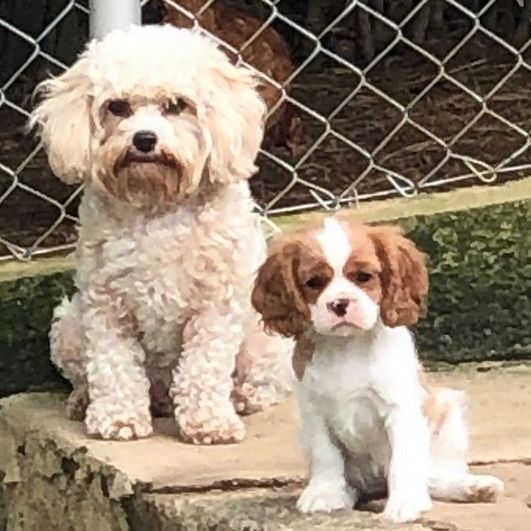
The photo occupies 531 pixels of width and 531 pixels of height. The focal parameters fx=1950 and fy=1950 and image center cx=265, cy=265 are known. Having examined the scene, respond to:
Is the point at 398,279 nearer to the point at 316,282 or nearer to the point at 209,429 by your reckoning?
the point at 316,282

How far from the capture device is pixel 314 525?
239 centimetres

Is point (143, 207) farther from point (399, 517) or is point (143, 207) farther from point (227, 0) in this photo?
point (227, 0)

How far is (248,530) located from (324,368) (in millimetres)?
224

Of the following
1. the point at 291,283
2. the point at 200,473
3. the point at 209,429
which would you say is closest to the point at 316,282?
the point at 291,283

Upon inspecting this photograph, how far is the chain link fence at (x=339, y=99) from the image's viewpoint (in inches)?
140

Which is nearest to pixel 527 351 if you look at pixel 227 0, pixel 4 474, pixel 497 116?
pixel 497 116

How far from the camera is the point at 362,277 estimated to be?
92.8 inches

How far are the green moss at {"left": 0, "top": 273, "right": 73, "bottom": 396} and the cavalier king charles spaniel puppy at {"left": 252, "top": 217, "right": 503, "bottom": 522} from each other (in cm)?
87

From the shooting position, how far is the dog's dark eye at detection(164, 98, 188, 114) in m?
2.81

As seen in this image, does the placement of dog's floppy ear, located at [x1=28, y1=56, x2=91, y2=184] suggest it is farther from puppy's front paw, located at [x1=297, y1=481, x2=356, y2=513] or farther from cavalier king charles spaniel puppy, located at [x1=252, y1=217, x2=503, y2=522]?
puppy's front paw, located at [x1=297, y1=481, x2=356, y2=513]

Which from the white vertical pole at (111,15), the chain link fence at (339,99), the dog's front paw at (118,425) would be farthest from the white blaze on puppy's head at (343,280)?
the chain link fence at (339,99)

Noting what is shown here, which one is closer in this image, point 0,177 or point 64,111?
point 64,111

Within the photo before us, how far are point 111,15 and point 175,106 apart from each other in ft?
1.16

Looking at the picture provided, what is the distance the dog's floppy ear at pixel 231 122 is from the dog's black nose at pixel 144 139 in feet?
0.29
